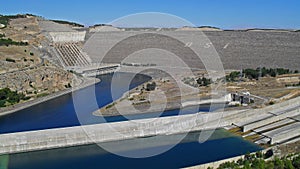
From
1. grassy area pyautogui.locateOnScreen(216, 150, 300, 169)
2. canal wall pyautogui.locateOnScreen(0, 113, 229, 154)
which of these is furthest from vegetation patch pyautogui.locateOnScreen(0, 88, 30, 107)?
grassy area pyautogui.locateOnScreen(216, 150, 300, 169)

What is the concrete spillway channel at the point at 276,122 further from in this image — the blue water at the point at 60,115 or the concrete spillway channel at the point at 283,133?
the blue water at the point at 60,115

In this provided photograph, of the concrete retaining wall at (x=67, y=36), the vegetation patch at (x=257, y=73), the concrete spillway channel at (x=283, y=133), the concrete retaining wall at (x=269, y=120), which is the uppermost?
the concrete retaining wall at (x=67, y=36)

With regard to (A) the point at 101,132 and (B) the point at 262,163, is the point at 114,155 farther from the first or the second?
(B) the point at 262,163

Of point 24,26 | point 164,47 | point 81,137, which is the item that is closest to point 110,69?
point 164,47

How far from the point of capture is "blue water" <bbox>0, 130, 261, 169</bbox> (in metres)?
9.48

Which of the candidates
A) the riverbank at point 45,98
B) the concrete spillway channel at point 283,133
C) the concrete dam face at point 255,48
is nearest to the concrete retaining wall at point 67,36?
the concrete dam face at point 255,48

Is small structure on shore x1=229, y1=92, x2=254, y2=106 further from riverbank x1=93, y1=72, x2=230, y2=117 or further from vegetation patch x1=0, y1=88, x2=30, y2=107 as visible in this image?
vegetation patch x1=0, y1=88, x2=30, y2=107

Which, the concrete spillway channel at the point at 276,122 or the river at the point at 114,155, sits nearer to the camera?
the river at the point at 114,155

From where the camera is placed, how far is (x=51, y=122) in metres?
13.2

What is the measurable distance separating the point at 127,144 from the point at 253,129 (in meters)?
4.45

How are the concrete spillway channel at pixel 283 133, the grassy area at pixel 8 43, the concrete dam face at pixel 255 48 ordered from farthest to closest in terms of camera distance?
the grassy area at pixel 8 43
the concrete dam face at pixel 255 48
the concrete spillway channel at pixel 283 133

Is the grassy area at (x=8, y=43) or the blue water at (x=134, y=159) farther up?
the grassy area at (x=8, y=43)

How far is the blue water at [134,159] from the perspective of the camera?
948 centimetres

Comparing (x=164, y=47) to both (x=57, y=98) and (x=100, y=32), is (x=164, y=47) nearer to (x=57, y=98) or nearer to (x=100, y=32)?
(x=100, y=32)
